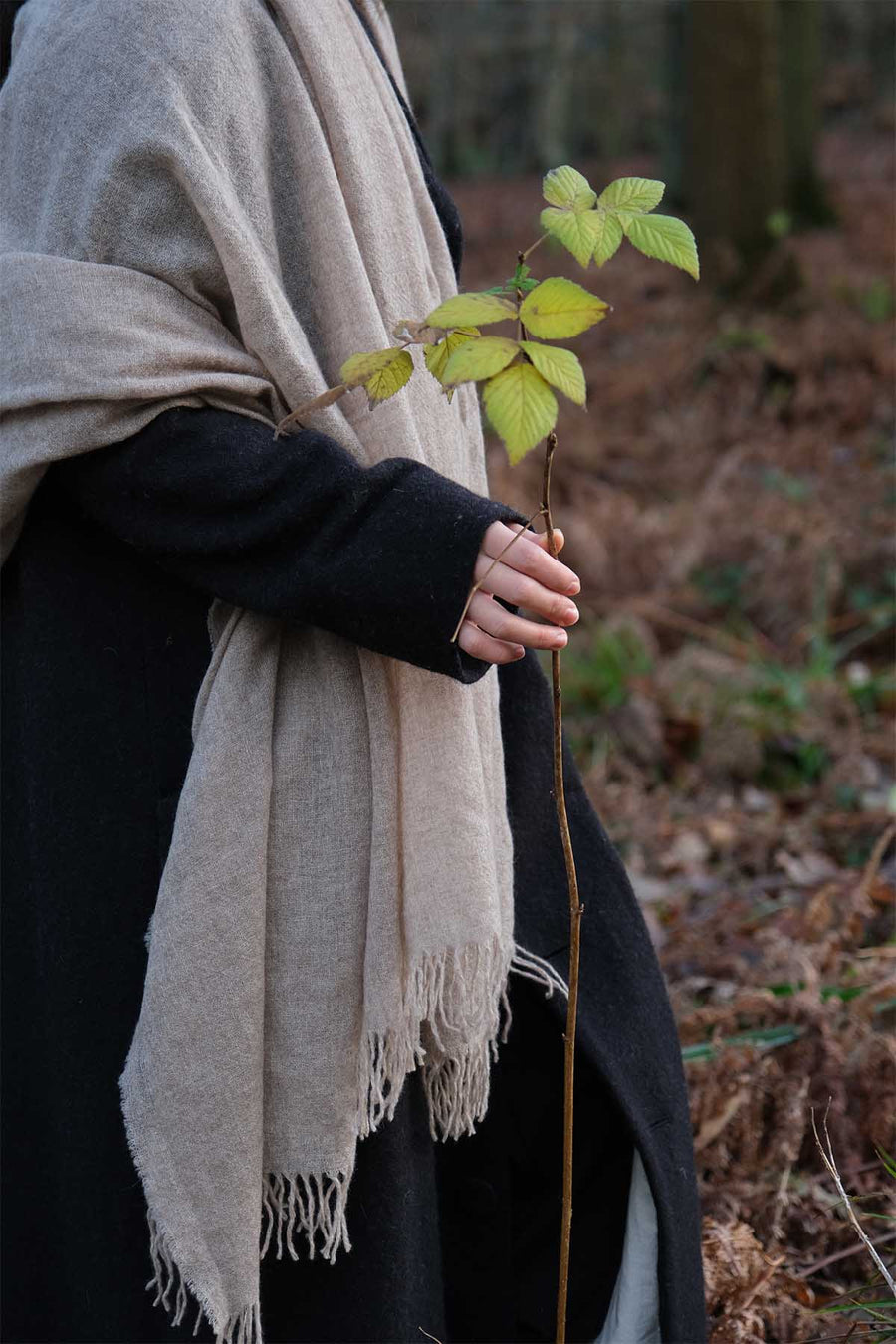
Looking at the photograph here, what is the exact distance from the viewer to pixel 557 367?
1099 millimetres

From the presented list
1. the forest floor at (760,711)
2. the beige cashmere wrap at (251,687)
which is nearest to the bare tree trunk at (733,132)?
the forest floor at (760,711)

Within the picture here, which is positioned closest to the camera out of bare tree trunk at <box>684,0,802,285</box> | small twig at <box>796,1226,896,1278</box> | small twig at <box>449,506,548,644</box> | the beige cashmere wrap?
small twig at <box>449,506,548,644</box>

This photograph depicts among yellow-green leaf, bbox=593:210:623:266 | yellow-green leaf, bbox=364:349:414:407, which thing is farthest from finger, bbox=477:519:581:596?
yellow-green leaf, bbox=593:210:623:266

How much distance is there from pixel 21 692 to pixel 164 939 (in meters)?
0.39

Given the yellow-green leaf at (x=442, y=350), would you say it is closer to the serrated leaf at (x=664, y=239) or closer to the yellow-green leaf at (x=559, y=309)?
the yellow-green leaf at (x=559, y=309)

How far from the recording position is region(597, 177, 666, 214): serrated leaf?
1.12 metres

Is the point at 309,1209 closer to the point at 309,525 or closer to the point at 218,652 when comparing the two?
the point at 218,652

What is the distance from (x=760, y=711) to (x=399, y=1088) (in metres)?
2.65

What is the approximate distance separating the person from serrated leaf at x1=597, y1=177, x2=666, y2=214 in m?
0.32

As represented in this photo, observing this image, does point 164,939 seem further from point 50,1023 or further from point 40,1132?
point 40,1132

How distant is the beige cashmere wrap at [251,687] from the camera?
1.37 meters

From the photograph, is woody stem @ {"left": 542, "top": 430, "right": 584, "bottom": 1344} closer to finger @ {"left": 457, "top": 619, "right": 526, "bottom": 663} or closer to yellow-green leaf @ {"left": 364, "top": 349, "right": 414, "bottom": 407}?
finger @ {"left": 457, "top": 619, "right": 526, "bottom": 663}

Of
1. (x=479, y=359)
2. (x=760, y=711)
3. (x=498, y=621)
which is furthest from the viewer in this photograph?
(x=760, y=711)

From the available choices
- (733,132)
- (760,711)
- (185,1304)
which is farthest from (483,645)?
(733,132)
